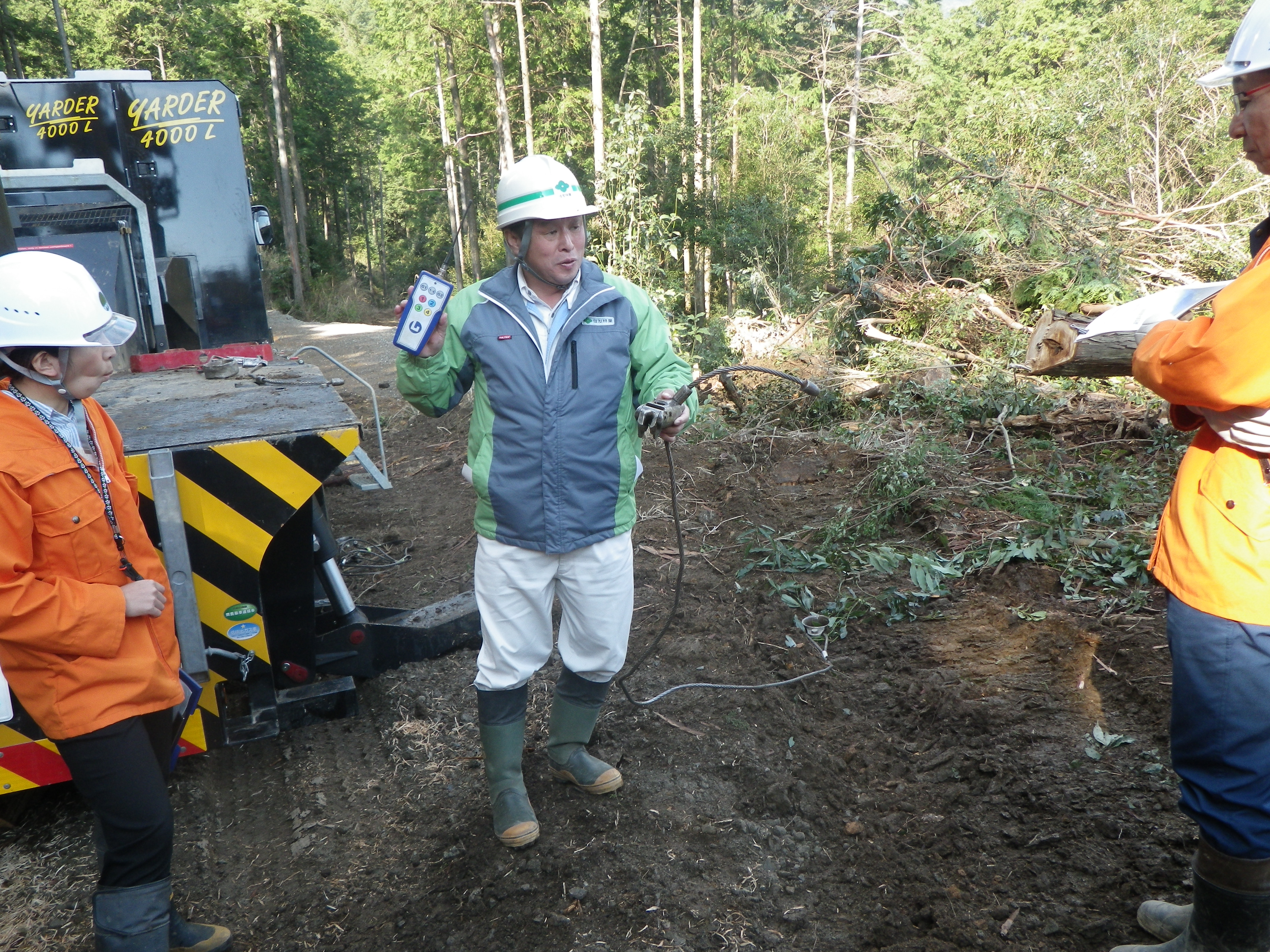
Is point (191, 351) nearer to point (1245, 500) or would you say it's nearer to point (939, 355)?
point (1245, 500)

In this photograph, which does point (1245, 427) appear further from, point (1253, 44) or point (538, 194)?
point (538, 194)

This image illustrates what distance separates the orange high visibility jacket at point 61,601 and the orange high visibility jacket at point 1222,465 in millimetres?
2554

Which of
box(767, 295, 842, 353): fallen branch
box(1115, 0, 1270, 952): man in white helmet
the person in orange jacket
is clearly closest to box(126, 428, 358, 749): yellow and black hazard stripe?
the person in orange jacket

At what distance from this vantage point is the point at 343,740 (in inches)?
Answer: 145

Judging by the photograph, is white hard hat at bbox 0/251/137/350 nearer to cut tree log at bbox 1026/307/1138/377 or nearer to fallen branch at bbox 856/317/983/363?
cut tree log at bbox 1026/307/1138/377

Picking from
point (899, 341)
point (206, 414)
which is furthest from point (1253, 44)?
point (899, 341)

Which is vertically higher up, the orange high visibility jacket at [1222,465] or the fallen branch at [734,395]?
the orange high visibility jacket at [1222,465]

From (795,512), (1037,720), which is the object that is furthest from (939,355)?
(1037,720)

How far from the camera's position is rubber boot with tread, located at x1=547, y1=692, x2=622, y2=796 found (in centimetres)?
323

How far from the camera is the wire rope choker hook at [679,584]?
283 centimetres

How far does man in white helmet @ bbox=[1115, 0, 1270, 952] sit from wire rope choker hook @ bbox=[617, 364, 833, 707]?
0.97m

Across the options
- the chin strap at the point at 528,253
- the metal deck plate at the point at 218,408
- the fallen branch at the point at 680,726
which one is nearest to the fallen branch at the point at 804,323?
the metal deck plate at the point at 218,408

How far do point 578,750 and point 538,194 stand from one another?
2.00m

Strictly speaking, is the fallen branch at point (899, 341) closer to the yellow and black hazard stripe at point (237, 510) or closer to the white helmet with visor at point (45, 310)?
the yellow and black hazard stripe at point (237, 510)
